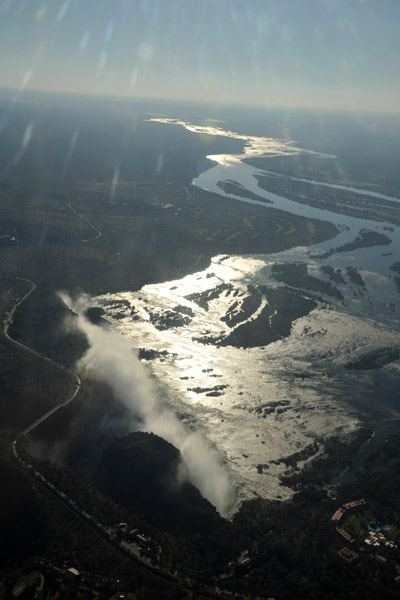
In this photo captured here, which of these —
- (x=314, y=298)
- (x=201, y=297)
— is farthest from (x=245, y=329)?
(x=314, y=298)

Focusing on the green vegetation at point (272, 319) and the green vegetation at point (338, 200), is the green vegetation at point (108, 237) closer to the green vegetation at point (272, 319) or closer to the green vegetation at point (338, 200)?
the green vegetation at point (272, 319)

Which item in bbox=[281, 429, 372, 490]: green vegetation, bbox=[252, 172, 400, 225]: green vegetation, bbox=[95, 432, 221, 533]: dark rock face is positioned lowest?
bbox=[95, 432, 221, 533]: dark rock face

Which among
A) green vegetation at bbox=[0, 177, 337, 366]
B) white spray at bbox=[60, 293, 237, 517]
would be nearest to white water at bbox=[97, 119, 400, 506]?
white spray at bbox=[60, 293, 237, 517]

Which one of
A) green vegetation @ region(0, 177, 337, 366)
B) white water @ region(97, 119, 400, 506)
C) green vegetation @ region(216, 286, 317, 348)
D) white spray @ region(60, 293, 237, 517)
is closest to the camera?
white spray @ region(60, 293, 237, 517)

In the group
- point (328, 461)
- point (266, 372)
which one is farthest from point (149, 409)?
point (328, 461)

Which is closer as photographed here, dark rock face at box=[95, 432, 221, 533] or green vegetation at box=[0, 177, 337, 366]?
dark rock face at box=[95, 432, 221, 533]

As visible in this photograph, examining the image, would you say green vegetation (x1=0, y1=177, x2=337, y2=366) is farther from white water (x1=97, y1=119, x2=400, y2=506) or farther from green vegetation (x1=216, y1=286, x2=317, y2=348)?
green vegetation (x1=216, y1=286, x2=317, y2=348)

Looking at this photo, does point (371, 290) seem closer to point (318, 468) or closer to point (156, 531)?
point (318, 468)

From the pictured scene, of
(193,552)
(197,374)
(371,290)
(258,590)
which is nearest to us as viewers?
(258,590)

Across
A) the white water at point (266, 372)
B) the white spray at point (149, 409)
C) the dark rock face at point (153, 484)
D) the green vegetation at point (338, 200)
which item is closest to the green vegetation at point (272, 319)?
the white water at point (266, 372)

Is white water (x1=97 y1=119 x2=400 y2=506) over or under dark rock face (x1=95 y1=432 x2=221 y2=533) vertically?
over

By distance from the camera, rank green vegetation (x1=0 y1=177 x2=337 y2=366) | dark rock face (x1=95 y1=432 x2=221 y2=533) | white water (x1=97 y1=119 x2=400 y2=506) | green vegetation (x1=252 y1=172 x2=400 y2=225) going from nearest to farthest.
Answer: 1. dark rock face (x1=95 y1=432 x2=221 y2=533)
2. white water (x1=97 y1=119 x2=400 y2=506)
3. green vegetation (x1=0 y1=177 x2=337 y2=366)
4. green vegetation (x1=252 y1=172 x2=400 y2=225)
